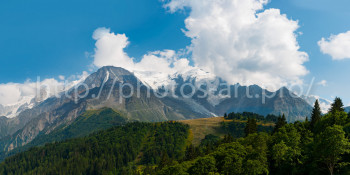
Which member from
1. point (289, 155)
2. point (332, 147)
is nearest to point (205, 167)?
point (289, 155)

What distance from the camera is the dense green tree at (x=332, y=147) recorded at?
5647 centimetres

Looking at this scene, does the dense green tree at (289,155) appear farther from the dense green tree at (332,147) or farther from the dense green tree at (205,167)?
the dense green tree at (205,167)

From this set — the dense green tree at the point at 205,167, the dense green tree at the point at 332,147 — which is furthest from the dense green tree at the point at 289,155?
the dense green tree at the point at 205,167

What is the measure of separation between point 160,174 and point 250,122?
223 feet

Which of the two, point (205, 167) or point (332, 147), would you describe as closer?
point (332, 147)

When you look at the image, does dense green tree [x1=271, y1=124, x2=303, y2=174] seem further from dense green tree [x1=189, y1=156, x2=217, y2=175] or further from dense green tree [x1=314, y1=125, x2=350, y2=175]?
dense green tree [x1=189, y1=156, x2=217, y2=175]

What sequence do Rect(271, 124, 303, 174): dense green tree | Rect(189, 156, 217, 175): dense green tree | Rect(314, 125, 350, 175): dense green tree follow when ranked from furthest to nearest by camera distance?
Rect(189, 156, 217, 175): dense green tree, Rect(271, 124, 303, 174): dense green tree, Rect(314, 125, 350, 175): dense green tree

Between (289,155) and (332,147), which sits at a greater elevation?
(332,147)

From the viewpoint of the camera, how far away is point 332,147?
5709 cm

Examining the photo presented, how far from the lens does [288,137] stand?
79.1 meters

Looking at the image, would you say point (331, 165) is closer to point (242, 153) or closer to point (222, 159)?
point (242, 153)

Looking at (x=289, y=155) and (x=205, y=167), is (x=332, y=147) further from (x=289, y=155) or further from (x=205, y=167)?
(x=205, y=167)

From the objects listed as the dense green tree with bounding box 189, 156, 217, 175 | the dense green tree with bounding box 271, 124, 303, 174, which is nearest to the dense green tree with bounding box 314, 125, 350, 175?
the dense green tree with bounding box 271, 124, 303, 174

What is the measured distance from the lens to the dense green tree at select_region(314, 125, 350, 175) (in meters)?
56.5
